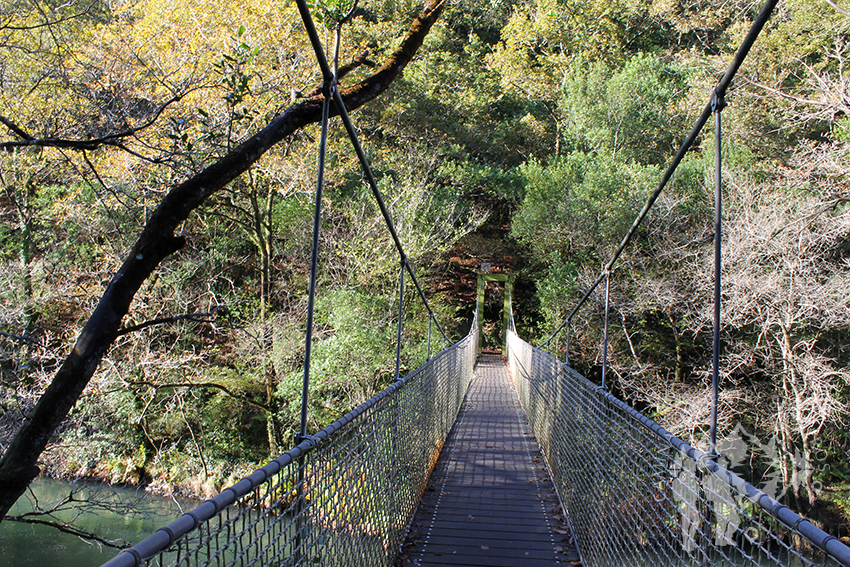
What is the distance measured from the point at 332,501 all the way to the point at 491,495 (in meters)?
1.87

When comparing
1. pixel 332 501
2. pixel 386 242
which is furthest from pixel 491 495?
pixel 386 242

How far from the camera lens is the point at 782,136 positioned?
10742 mm

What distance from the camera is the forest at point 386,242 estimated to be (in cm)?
619

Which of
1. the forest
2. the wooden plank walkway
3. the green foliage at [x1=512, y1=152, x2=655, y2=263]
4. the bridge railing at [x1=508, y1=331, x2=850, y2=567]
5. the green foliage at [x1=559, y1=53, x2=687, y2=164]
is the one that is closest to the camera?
the bridge railing at [x1=508, y1=331, x2=850, y2=567]

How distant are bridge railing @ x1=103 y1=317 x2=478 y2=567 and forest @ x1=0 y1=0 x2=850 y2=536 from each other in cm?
226

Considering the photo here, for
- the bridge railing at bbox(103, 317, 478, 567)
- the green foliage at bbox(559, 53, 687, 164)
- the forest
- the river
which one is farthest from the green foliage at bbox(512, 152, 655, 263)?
the bridge railing at bbox(103, 317, 478, 567)

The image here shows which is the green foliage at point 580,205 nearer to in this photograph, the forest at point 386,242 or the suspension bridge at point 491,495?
the forest at point 386,242

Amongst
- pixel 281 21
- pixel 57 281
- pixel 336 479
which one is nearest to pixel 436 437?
pixel 336 479

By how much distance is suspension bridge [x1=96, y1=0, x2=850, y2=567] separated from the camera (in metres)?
1.15

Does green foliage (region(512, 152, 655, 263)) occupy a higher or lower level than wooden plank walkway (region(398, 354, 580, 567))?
higher

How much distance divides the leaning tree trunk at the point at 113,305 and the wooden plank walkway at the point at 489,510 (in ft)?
4.77

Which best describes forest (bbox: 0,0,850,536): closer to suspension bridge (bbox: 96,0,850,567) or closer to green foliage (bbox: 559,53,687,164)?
green foliage (bbox: 559,53,687,164)

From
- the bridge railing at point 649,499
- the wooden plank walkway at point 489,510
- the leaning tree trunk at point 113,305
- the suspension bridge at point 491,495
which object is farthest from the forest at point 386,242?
the bridge railing at point 649,499

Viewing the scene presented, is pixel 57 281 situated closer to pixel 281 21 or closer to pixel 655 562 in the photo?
pixel 281 21
